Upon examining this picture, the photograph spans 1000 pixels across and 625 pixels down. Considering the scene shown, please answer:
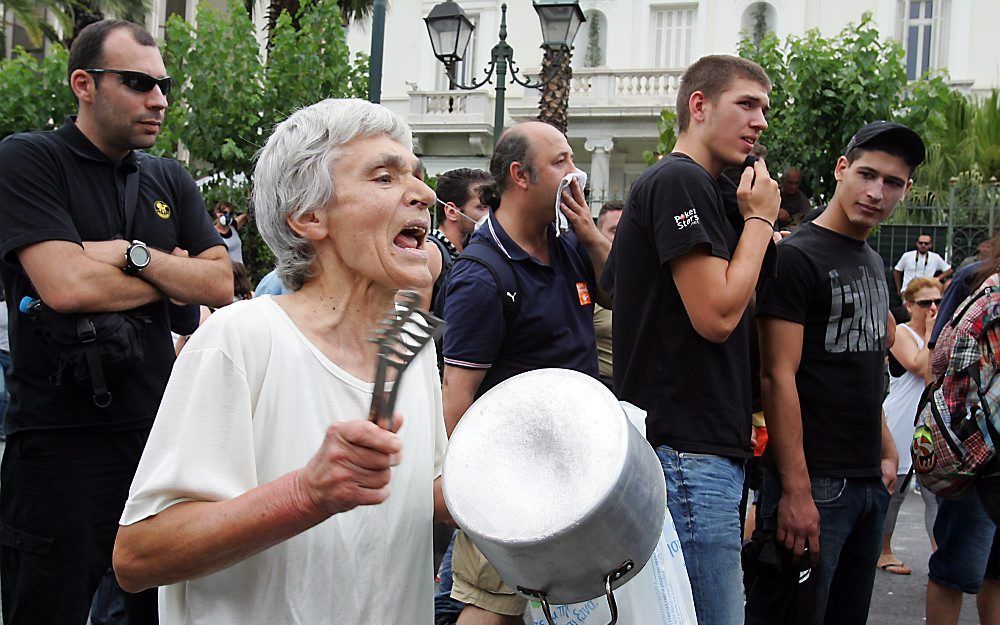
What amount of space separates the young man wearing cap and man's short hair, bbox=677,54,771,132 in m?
0.65

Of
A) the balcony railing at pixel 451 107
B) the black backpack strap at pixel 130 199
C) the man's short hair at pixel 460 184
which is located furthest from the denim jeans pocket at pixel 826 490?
the balcony railing at pixel 451 107

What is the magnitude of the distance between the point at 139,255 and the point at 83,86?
58 cm

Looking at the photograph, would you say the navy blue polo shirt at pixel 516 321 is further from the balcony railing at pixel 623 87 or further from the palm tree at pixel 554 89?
the balcony railing at pixel 623 87

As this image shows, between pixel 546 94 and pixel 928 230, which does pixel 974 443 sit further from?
pixel 928 230

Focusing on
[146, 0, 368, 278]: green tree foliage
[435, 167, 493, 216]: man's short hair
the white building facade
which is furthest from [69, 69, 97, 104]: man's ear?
the white building facade

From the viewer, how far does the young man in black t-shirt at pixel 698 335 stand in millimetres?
2768

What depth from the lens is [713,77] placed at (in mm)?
3143

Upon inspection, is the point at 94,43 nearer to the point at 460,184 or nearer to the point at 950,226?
the point at 460,184

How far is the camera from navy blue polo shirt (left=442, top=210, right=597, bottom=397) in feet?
11.4

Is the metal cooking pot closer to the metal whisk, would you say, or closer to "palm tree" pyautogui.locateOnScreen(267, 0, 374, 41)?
the metal whisk

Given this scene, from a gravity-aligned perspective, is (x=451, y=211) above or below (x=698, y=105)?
below

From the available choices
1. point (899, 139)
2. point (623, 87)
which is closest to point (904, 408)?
point (899, 139)

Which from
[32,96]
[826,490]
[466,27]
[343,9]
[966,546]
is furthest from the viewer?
[343,9]

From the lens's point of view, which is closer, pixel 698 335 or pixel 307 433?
pixel 307 433
